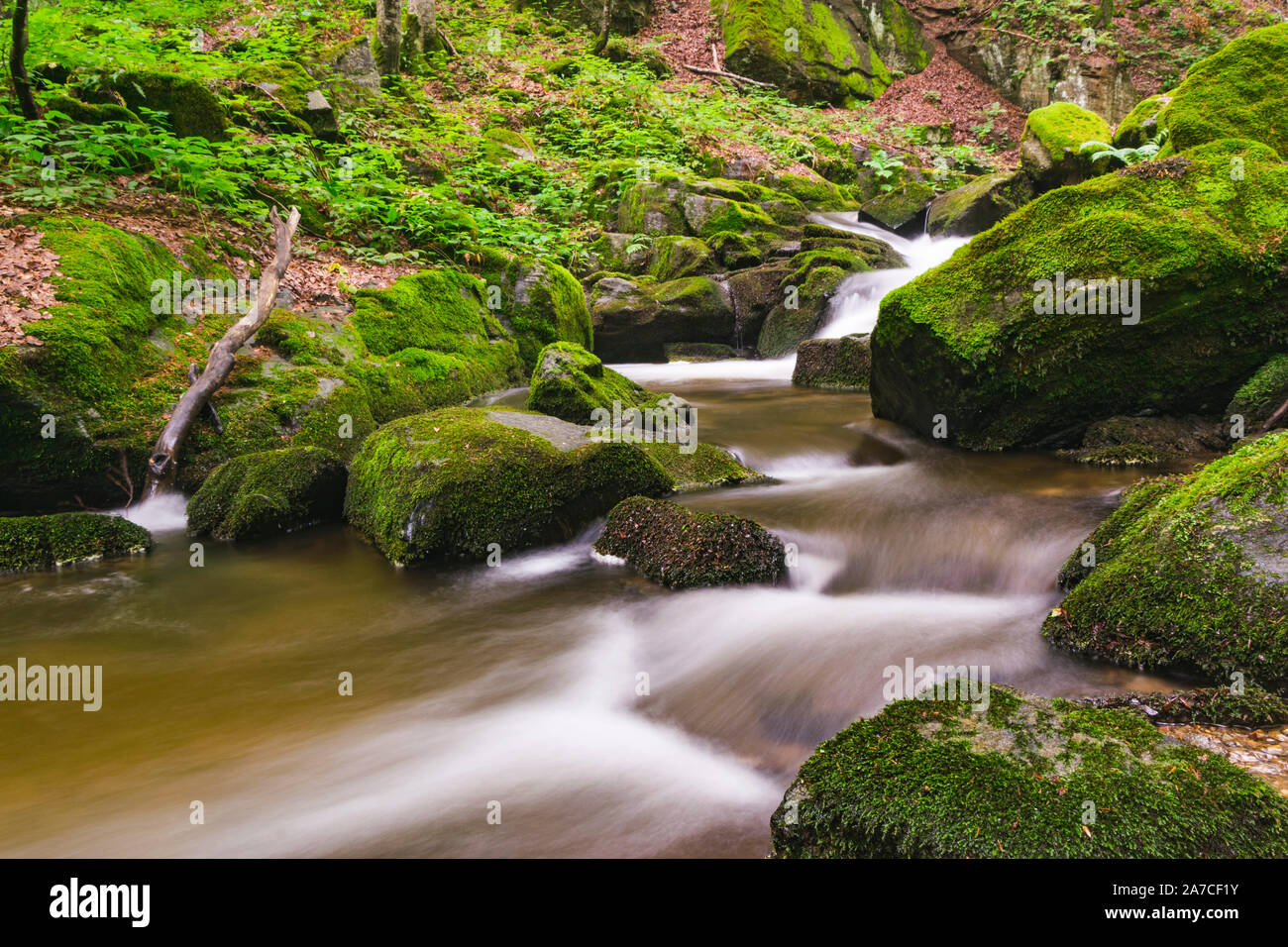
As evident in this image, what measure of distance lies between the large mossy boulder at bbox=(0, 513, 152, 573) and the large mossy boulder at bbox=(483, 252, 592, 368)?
222 inches

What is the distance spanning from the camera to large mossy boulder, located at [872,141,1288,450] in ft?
19.3

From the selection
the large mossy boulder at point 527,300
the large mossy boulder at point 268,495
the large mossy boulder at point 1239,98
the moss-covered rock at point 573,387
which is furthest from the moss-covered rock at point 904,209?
the large mossy boulder at point 268,495

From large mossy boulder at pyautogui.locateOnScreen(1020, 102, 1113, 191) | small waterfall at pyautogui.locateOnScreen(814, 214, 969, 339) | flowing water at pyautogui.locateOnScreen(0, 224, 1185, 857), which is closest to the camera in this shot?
flowing water at pyautogui.locateOnScreen(0, 224, 1185, 857)

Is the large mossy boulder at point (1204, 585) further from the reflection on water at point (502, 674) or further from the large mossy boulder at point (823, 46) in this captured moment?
the large mossy boulder at point (823, 46)

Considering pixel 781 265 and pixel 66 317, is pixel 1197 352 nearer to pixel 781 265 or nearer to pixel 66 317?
pixel 781 265

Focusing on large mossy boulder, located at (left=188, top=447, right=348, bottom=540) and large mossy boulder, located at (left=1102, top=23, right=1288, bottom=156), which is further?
large mossy boulder, located at (left=1102, top=23, right=1288, bottom=156)

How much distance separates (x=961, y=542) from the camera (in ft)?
16.1

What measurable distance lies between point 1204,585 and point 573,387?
505cm

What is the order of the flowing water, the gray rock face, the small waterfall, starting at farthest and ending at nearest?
the gray rock face → the small waterfall → the flowing water

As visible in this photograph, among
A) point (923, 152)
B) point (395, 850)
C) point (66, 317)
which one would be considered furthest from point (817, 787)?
point (923, 152)

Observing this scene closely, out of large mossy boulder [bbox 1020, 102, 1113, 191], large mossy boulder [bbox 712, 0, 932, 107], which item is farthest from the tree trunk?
large mossy boulder [bbox 1020, 102, 1113, 191]

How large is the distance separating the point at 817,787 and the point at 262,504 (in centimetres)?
489

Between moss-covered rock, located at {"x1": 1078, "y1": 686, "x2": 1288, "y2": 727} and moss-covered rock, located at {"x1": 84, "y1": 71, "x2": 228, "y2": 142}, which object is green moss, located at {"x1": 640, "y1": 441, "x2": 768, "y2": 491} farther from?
moss-covered rock, located at {"x1": 84, "y1": 71, "x2": 228, "y2": 142}

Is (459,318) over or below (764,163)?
below
